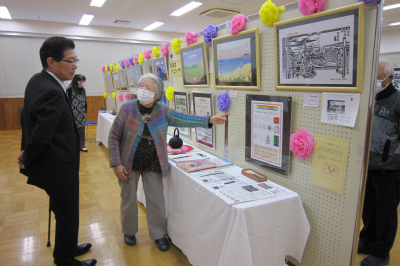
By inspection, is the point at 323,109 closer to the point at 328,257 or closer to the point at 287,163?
the point at 287,163

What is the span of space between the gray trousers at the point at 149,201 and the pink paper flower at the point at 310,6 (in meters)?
1.55

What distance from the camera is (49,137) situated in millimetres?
1542

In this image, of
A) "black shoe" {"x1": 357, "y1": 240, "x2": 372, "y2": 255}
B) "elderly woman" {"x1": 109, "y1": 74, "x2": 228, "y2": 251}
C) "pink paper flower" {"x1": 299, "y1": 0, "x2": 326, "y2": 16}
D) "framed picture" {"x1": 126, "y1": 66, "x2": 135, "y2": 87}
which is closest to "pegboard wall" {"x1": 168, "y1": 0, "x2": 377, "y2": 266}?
"pink paper flower" {"x1": 299, "y1": 0, "x2": 326, "y2": 16}

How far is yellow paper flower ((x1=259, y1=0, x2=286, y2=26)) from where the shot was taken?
1.53 m

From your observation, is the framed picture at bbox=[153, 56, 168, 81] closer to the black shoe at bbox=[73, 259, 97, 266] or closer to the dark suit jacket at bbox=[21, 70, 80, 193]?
the dark suit jacket at bbox=[21, 70, 80, 193]

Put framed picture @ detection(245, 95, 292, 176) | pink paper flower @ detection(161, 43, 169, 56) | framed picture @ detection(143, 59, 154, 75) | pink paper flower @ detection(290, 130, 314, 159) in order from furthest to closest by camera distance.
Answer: framed picture @ detection(143, 59, 154, 75) → pink paper flower @ detection(161, 43, 169, 56) → framed picture @ detection(245, 95, 292, 176) → pink paper flower @ detection(290, 130, 314, 159)

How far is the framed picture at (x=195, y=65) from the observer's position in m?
2.25

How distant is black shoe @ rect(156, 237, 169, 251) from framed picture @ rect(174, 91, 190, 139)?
1.11 metres

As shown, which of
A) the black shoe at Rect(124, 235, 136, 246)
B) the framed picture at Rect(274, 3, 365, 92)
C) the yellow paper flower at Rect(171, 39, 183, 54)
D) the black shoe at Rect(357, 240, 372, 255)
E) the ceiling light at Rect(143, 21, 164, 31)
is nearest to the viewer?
the framed picture at Rect(274, 3, 365, 92)

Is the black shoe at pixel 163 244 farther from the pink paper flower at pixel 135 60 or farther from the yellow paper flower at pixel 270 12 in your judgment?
the pink paper flower at pixel 135 60

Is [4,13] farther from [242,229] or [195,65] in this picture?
[242,229]

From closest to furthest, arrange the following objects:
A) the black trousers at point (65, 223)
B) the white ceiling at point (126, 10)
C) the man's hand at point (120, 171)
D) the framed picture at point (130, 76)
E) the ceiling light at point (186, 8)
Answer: the black trousers at point (65, 223) < the man's hand at point (120, 171) < the framed picture at point (130, 76) < the white ceiling at point (126, 10) < the ceiling light at point (186, 8)

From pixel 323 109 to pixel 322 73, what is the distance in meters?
0.19

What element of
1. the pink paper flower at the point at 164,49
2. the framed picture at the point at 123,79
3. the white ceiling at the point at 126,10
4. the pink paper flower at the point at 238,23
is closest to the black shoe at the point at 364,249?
the pink paper flower at the point at 238,23
